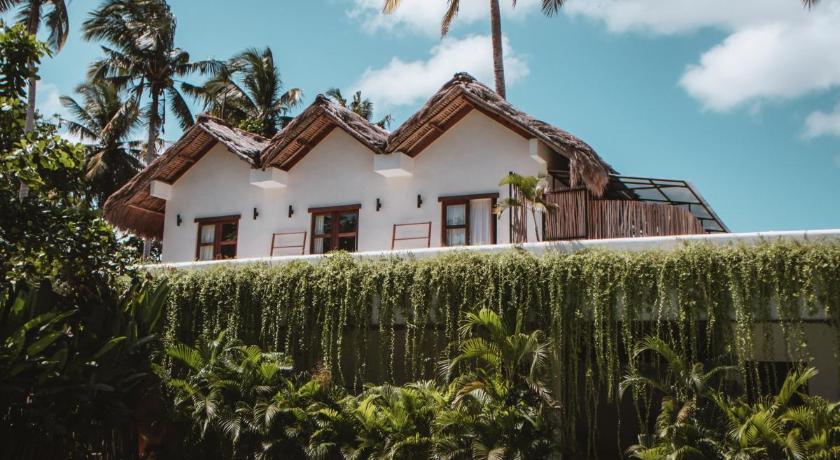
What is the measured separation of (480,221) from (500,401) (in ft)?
17.7

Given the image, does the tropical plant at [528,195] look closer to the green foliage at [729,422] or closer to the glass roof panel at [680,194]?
the glass roof panel at [680,194]

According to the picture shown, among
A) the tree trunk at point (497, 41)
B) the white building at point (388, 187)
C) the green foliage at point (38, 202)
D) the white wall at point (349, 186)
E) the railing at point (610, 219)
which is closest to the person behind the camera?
the green foliage at point (38, 202)

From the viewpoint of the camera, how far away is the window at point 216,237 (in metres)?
17.6

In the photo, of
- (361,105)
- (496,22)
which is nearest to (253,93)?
(361,105)

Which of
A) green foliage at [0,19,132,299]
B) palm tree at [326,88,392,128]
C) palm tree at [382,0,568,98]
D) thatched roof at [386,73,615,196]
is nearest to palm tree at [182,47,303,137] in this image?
palm tree at [326,88,392,128]

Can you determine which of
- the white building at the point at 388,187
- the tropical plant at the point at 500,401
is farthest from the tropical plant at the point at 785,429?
the white building at the point at 388,187

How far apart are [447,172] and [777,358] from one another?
7009 mm

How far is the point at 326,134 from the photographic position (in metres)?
16.9

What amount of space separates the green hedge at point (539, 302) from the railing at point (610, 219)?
1883 millimetres

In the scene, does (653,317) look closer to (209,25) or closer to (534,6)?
(209,25)

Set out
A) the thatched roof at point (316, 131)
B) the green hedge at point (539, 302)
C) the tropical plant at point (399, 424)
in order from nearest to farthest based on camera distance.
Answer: the green hedge at point (539, 302)
the tropical plant at point (399, 424)
the thatched roof at point (316, 131)

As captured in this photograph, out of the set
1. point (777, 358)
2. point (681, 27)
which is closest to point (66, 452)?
point (777, 358)

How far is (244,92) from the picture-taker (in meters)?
32.2

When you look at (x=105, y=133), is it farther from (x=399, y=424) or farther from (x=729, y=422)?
(x=729, y=422)
